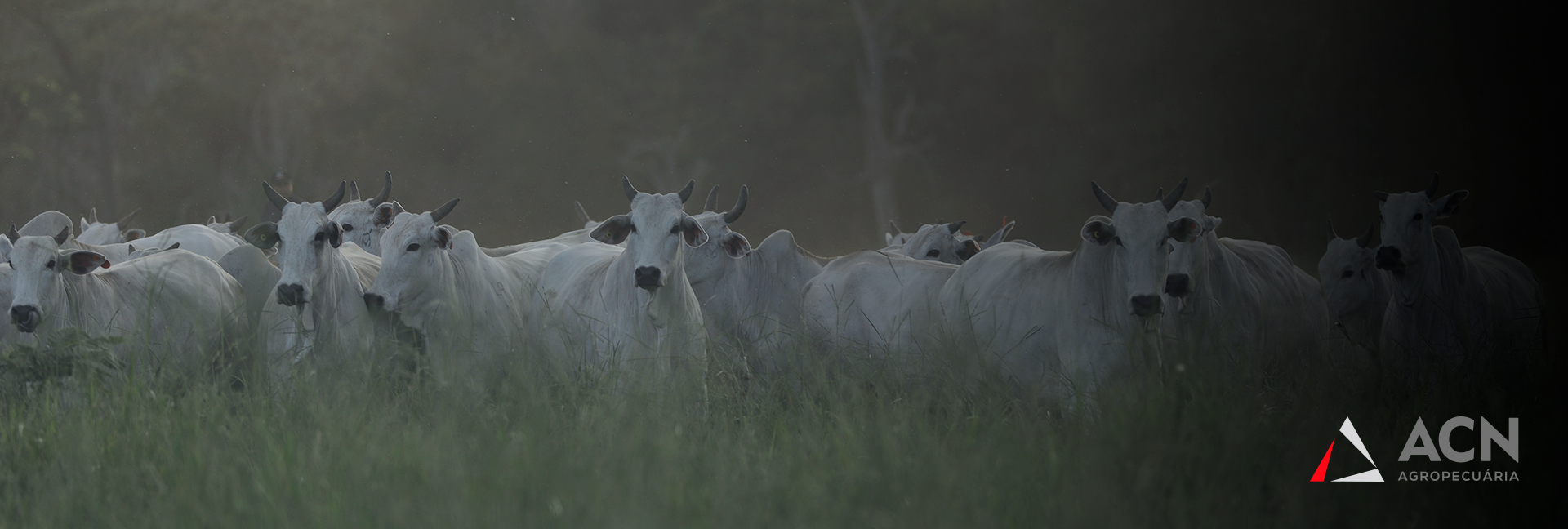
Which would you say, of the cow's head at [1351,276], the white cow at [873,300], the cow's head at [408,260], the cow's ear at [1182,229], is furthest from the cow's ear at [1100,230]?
the cow's head at [408,260]

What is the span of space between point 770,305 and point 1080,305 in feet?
10.1

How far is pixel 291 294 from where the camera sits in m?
6.20

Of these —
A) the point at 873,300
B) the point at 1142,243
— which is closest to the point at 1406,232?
the point at 1142,243

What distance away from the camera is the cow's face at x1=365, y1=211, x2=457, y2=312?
6.81m

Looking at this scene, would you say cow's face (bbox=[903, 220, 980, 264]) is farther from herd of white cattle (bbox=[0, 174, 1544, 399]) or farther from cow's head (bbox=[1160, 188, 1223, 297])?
cow's head (bbox=[1160, 188, 1223, 297])

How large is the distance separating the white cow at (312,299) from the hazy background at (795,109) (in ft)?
68.8

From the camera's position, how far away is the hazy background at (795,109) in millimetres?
24078

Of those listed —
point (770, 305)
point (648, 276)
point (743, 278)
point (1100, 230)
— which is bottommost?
point (648, 276)

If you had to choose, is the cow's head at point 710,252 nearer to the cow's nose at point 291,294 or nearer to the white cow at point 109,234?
the cow's nose at point 291,294

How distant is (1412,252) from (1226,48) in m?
19.2

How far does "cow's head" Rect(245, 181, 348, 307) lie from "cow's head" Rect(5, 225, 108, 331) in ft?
Result: 3.56

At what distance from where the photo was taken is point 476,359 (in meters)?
6.48

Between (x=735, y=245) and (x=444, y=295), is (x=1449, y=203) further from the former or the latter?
(x=444, y=295)

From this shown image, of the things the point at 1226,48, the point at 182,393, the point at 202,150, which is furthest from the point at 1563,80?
the point at 202,150
